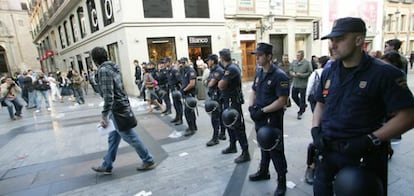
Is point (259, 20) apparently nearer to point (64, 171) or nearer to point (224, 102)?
point (224, 102)

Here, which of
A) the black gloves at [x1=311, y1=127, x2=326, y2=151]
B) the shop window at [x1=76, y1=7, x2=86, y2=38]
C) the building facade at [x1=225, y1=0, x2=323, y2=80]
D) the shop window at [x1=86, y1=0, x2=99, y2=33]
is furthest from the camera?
the shop window at [x1=76, y1=7, x2=86, y2=38]

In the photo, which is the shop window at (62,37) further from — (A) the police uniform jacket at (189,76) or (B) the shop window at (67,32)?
(A) the police uniform jacket at (189,76)

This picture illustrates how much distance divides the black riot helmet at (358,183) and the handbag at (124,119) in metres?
2.70

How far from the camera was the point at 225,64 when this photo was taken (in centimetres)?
382

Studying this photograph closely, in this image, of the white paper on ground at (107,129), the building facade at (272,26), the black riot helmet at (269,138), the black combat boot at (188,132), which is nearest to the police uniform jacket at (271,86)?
the black riot helmet at (269,138)

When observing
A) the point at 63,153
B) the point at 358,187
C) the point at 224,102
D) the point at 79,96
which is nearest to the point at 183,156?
the point at 224,102

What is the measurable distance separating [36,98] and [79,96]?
165cm

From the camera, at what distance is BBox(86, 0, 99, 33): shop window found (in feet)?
45.9

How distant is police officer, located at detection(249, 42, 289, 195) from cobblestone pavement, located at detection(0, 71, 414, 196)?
0.44 metres

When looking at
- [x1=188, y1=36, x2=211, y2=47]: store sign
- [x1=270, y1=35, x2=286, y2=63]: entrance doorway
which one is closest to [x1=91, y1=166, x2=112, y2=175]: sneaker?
[x1=188, y1=36, x2=211, y2=47]: store sign

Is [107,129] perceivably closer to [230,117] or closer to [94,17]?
[230,117]

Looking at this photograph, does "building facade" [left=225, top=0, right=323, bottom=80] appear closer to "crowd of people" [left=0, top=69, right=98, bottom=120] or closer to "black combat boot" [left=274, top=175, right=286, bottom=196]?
"crowd of people" [left=0, top=69, right=98, bottom=120]

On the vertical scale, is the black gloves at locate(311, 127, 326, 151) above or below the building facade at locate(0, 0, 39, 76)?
below

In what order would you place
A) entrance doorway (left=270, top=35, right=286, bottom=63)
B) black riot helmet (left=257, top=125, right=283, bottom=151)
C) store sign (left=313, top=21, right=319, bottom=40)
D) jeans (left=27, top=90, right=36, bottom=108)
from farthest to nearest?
store sign (left=313, top=21, right=319, bottom=40), entrance doorway (left=270, top=35, right=286, bottom=63), jeans (left=27, top=90, right=36, bottom=108), black riot helmet (left=257, top=125, right=283, bottom=151)
